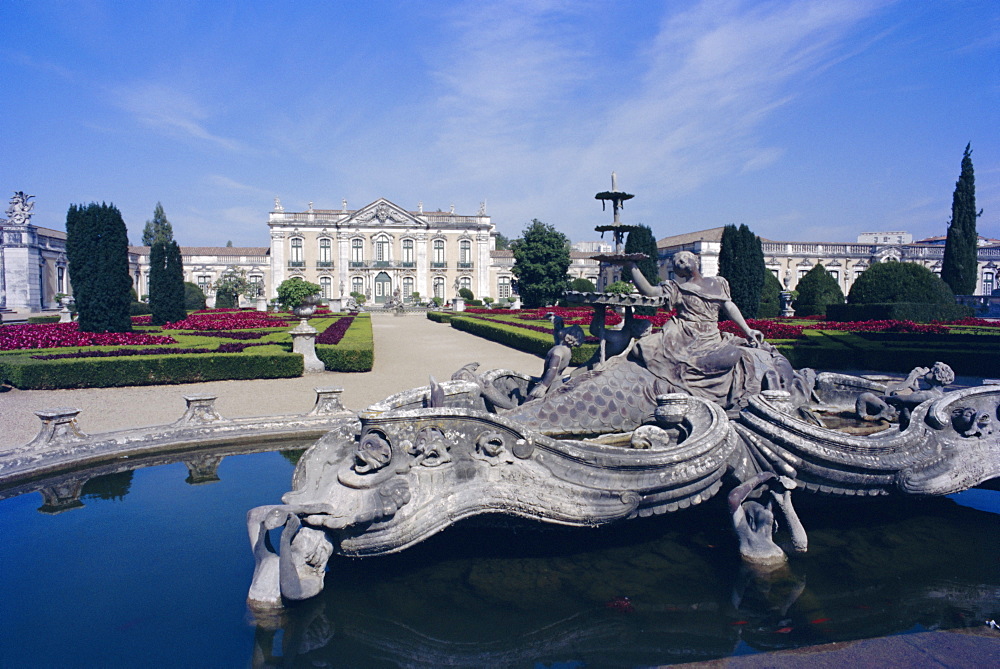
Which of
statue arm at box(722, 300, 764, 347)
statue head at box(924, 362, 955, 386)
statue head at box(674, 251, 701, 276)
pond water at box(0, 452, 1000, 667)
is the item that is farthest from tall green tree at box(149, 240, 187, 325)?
statue head at box(924, 362, 955, 386)

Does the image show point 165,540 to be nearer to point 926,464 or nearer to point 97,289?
point 926,464

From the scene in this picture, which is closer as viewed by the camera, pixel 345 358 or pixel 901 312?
pixel 345 358

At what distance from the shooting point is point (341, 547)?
330 cm

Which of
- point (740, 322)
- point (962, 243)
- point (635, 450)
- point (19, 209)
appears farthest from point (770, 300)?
point (19, 209)

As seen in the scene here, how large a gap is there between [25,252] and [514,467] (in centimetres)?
5237

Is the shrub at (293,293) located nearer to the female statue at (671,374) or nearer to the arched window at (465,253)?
the arched window at (465,253)

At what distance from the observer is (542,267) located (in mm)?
39844

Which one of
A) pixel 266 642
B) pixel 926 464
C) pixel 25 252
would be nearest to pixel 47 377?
pixel 266 642

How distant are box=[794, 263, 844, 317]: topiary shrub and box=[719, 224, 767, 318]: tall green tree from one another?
15.2ft

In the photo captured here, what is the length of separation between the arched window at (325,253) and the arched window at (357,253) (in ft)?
6.72

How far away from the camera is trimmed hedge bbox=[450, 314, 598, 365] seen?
40.8ft

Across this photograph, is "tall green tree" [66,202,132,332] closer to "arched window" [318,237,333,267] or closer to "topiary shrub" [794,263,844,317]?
"topiary shrub" [794,263,844,317]

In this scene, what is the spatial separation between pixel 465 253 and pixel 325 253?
43.7 feet

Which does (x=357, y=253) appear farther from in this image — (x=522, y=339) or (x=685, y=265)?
(x=685, y=265)
